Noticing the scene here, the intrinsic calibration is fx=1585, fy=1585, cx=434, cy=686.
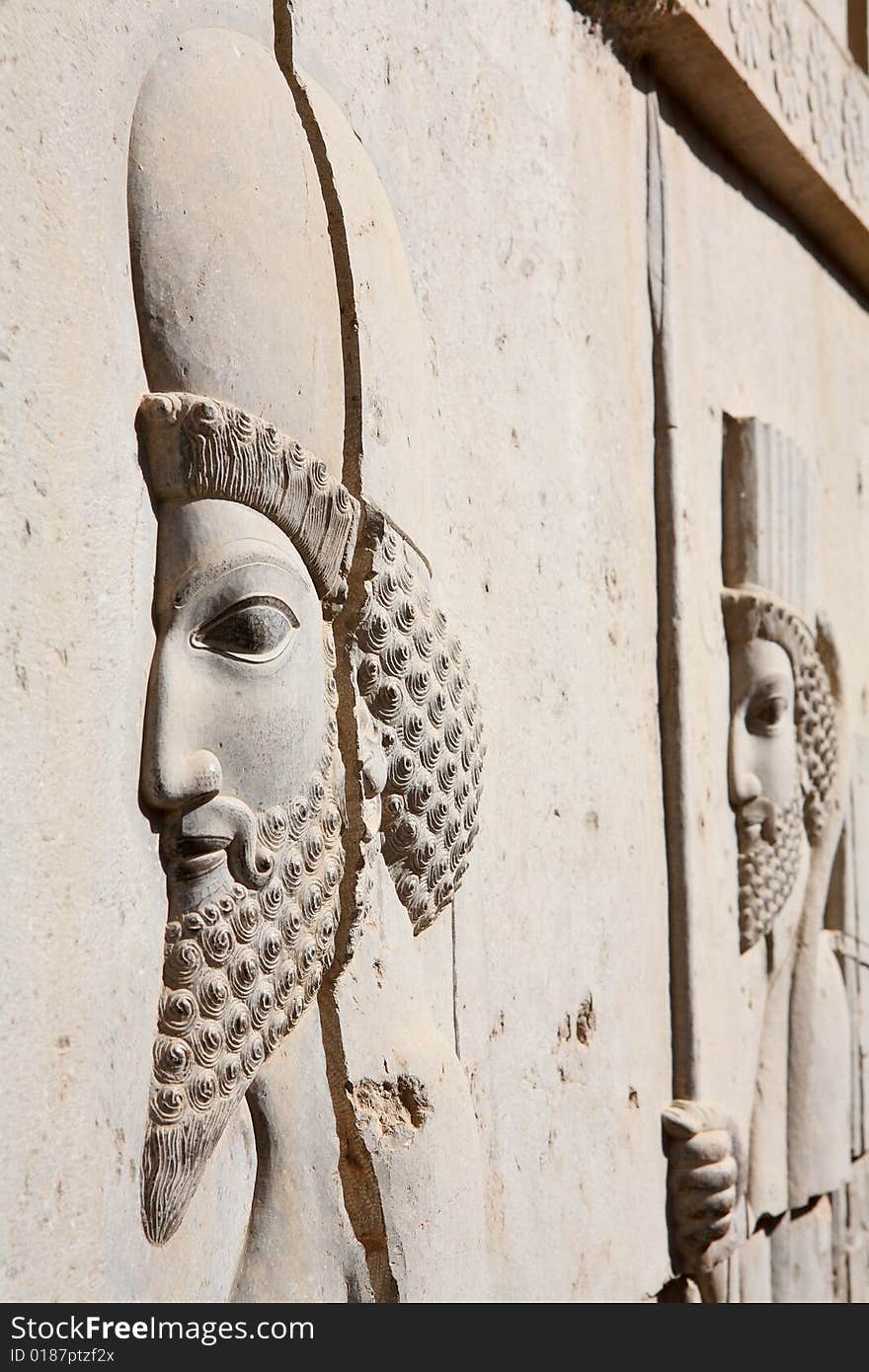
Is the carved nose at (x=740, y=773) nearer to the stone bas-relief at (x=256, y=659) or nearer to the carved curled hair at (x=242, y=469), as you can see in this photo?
the stone bas-relief at (x=256, y=659)

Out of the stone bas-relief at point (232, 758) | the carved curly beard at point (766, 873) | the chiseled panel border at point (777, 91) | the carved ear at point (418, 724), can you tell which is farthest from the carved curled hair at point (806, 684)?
the stone bas-relief at point (232, 758)

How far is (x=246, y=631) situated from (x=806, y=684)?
2.00 meters

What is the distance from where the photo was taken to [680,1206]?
292 centimetres

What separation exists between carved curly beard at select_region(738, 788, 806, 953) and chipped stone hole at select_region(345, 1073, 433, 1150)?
144cm

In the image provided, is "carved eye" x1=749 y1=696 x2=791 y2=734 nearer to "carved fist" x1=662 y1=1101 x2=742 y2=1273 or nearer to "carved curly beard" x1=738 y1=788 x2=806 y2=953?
"carved curly beard" x1=738 y1=788 x2=806 y2=953

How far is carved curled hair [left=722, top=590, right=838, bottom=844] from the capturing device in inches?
130

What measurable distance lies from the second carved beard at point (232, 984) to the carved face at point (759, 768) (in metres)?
1.55

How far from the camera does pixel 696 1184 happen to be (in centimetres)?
291

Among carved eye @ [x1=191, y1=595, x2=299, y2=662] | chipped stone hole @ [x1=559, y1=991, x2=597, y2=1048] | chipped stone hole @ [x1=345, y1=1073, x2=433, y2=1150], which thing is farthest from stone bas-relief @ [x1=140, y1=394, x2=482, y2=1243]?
chipped stone hole @ [x1=559, y1=991, x2=597, y2=1048]

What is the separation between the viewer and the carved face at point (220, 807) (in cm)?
171

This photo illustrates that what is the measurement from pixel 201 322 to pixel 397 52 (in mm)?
802

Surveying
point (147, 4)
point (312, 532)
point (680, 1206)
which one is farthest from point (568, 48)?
point (680, 1206)

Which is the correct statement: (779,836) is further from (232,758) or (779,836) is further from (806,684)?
(232,758)

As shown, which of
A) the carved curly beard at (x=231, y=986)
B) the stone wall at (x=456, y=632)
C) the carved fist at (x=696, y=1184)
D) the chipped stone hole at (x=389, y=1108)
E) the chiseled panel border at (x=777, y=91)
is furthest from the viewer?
the chiseled panel border at (x=777, y=91)
